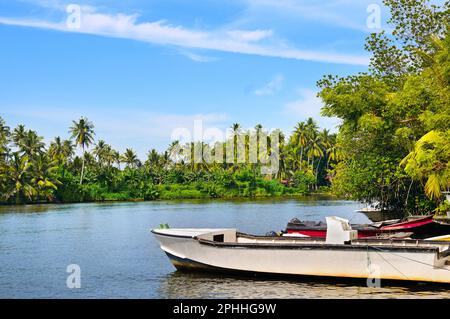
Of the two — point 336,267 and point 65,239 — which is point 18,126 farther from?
point 336,267

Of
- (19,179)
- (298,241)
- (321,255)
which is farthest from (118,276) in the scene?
(19,179)

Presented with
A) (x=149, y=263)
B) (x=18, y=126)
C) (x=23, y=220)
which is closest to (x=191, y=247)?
(x=149, y=263)

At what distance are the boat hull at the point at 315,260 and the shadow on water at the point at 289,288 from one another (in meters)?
0.28

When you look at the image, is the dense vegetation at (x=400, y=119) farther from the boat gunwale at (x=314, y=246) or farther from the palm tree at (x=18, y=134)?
the palm tree at (x=18, y=134)

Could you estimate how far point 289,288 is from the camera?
18.2 meters

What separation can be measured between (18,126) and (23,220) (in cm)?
4009

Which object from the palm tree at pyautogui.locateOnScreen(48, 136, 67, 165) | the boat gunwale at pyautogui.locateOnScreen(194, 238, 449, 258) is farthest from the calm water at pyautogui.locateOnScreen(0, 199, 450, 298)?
the palm tree at pyautogui.locateOnScreen(48, 136, 67, 165)

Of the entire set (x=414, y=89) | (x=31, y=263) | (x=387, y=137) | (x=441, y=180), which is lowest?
(x=31, y=263)

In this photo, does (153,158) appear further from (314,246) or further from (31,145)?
(314,246)

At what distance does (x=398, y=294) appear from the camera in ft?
55.9

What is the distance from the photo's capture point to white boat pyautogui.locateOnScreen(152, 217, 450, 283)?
17.4 m

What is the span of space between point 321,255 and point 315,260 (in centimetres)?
29

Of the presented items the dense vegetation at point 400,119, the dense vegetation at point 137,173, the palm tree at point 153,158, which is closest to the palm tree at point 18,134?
the dense vegetation at point 137,173
